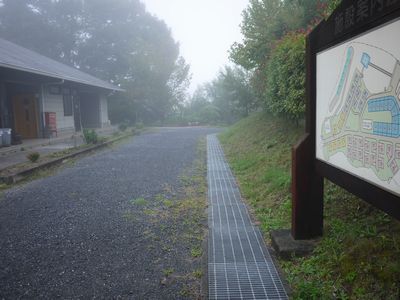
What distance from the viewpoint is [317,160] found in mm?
3719

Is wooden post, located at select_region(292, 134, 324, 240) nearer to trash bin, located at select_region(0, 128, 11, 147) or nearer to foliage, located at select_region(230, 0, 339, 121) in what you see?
foliage, located at select_region(230, 0, 339, 121)

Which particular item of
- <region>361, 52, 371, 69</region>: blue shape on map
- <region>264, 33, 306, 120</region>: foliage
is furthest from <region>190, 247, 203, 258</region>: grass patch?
<region>264, 33, 306, 120</region>: foliage

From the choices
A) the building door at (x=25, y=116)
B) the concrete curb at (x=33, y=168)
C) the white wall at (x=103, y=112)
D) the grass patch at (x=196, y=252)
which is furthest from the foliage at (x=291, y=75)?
the white wall at (x=103, y=112)

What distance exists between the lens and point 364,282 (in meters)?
2.80

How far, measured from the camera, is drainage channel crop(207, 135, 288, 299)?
3.16 metres

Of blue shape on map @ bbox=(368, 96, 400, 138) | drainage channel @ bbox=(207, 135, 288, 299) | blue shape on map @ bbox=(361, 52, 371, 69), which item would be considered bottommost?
drainage channel @ bbox=(207, 135, 288, 299)

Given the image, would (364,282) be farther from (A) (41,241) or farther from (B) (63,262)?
(A) (41,241)

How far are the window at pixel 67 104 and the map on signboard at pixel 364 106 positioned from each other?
1789 cm

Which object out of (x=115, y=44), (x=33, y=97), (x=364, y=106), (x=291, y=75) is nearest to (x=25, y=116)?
(x=33, y=97)

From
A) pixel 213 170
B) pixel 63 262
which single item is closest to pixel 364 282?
pixel 63 262

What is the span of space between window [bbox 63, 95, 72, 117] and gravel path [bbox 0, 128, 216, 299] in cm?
1203

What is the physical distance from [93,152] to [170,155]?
3.12 m

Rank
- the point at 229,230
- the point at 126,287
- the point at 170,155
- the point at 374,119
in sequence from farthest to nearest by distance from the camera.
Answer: the point at 170,155 → the point at 229,230 → the point at 126,287 → the point at 374,119

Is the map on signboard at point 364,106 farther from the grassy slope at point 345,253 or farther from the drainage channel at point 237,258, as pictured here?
the drainage channel at point 237,258
